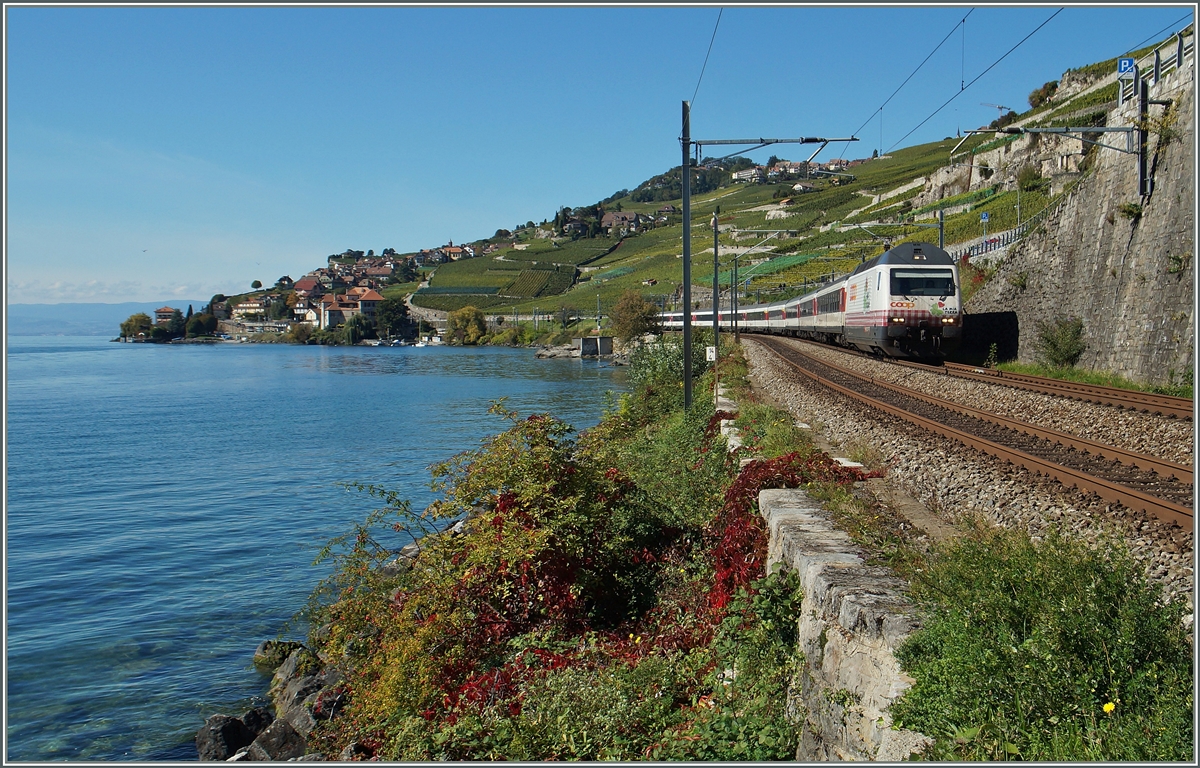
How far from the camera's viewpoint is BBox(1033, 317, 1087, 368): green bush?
938 inches

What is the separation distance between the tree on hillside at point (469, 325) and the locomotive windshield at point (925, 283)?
409ft

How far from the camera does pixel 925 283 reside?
26.1 meters

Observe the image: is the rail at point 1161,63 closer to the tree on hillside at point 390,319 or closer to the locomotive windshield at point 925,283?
the locomotive windshield at point 925,283

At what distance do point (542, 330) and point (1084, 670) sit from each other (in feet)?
435

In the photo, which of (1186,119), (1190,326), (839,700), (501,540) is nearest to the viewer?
(839,700)

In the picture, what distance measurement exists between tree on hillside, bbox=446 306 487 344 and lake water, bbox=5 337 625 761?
3519 inches

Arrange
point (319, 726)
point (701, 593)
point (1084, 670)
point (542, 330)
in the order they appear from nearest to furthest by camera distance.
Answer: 1. point (1084, 670)
2. point (701, 593)
3. point (319, 726)
4. point (542, 330)

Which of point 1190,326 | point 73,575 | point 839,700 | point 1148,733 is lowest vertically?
point 73,575

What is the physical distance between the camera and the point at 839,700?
5328 mm

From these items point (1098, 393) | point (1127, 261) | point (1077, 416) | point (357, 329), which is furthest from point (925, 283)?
point (357, 329)

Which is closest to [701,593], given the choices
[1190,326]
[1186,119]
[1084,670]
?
[1084,670]

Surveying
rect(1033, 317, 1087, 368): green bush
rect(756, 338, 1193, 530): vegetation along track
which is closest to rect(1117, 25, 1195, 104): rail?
rect(1033, 317, 1087, 368): green bush

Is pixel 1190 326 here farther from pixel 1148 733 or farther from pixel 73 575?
pixel 73 575

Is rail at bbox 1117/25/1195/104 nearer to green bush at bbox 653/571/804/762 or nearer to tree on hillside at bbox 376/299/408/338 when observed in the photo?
green bush at bbox 653/571/804/762
